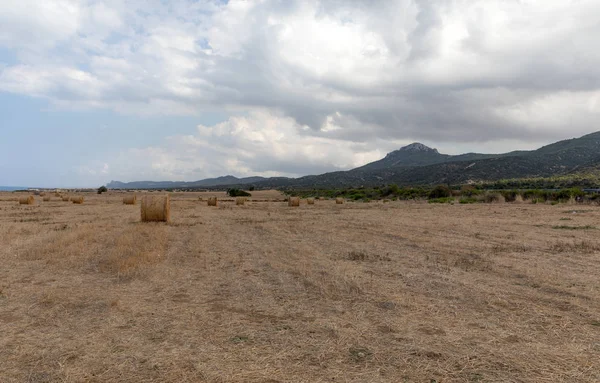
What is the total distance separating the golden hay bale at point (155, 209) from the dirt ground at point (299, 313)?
7211 mm

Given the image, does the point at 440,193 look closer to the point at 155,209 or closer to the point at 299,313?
the point at 155,209

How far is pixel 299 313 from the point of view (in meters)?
6.16

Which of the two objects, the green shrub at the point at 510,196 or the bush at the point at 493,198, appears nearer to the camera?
the bush at the point at 493,198

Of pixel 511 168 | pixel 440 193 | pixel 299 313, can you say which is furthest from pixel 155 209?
pixel 511 168

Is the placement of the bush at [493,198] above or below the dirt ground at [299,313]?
above

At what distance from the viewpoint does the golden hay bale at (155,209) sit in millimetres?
19500

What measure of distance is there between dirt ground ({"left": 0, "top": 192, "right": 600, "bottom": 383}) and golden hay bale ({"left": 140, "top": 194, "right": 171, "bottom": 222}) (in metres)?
7.21

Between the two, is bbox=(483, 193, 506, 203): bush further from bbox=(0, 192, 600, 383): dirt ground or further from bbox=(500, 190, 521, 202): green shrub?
bbox=(0, 192, 600, 383): dirt ground

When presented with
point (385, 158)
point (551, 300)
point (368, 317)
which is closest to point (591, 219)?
point (551, 300)

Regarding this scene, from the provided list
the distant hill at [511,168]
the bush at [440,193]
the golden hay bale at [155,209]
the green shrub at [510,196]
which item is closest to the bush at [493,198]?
the green shrub at [510,196]

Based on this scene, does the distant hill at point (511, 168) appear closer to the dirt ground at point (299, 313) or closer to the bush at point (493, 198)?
the bush at point (493, 198)

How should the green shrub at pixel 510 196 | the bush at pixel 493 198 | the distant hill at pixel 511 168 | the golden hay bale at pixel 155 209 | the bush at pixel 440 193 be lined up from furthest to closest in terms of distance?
the distant hill at pixel 511 168 → the bush at pixel 440 193 → the green shrub at pixel 510 196 → the bush at pixel 493 198 → the golden hay bale at pixel 155 209

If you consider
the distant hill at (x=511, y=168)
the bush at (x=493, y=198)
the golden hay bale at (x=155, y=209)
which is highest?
the distant hill at (x=511, y=168)

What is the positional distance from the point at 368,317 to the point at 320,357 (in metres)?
1.59
